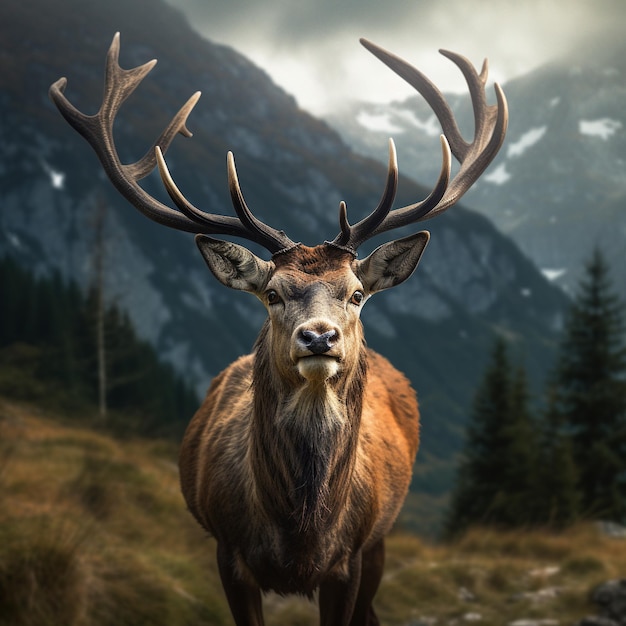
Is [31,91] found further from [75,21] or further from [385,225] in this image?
[385,225]

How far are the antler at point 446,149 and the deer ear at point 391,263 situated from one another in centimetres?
16

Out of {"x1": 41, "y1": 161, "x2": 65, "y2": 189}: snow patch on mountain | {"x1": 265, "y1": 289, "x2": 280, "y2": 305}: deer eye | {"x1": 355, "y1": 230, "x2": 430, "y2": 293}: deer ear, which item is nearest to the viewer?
{"x1": 265, "y1": 289, "x2": 280, "y2": 305}: deer eye

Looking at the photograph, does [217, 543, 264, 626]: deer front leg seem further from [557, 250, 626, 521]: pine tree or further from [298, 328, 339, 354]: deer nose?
[557, 250, 626, 521]: pine tree

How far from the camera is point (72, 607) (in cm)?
632

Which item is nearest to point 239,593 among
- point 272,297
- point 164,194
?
point 272,297

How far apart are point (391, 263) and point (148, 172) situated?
200 cm

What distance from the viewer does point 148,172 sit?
5543 millimetres

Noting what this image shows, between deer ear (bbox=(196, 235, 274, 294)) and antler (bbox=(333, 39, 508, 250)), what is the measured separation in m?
0.50

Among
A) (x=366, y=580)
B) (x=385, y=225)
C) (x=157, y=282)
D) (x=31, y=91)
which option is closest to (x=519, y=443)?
(x=366, y=580)

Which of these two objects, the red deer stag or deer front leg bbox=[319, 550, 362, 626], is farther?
deer front leg bbox=[319, 550, 362, 626]

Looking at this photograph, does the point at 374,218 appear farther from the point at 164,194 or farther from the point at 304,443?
the point at 164,194

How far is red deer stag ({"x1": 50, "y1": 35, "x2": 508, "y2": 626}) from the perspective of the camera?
428 cm

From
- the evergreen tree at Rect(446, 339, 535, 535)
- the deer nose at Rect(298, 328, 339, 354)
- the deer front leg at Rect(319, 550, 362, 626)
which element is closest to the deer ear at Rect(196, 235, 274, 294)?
the deer nose at Rect(298, 328, 339, 354)

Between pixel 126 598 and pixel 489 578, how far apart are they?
5.22 metres
